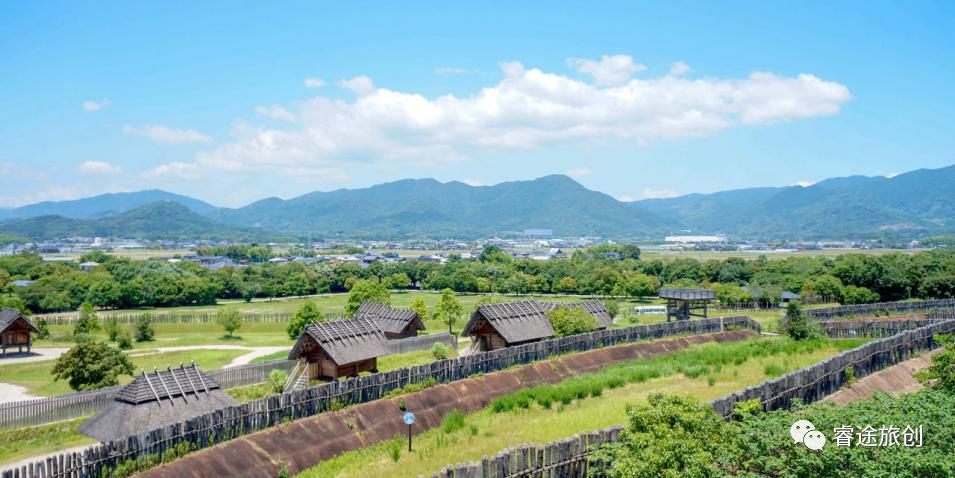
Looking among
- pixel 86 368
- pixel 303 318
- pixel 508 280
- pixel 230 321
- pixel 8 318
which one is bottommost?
pixel 508 280

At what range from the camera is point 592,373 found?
31.9 metres

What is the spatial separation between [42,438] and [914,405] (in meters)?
27.9

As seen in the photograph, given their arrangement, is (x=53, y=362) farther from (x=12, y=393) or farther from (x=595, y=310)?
(x=595, y=310)

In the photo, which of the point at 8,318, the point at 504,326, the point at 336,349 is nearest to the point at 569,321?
the point at 504,326

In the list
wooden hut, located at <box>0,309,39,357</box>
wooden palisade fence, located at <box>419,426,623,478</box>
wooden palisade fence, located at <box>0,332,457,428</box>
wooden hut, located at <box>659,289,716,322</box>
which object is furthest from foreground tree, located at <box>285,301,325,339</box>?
wooden palisade fence, located at <box>419,426,623,478</box>

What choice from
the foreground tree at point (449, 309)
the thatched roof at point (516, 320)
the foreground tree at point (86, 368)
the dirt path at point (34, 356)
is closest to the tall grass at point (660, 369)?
the thatched roof at point (516, 320)

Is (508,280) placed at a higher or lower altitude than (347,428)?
lower

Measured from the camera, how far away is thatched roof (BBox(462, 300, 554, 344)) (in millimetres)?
37031

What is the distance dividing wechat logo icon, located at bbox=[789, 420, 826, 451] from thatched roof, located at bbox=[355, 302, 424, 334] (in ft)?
113

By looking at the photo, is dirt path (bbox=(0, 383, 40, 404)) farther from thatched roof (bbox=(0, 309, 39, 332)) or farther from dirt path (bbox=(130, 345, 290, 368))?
thatched roof (bbox=(0, 309, 39, 332))

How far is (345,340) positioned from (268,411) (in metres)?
10.3

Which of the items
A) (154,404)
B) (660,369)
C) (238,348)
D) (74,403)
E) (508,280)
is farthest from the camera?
(508,280)

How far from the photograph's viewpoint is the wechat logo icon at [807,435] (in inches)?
460

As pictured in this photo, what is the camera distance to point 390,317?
46.3 m
